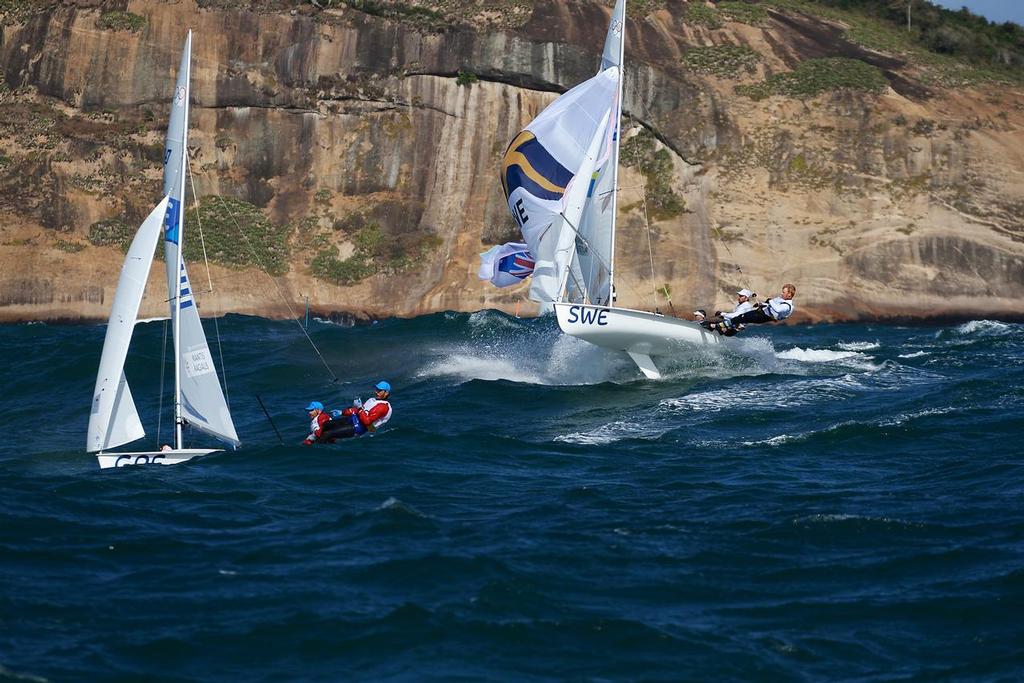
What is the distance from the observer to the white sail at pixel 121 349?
18953 mm

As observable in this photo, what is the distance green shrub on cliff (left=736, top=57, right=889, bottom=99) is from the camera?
156 feet

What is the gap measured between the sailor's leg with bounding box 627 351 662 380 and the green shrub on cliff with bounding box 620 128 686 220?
18411 millimetres

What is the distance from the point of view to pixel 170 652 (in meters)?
12.3

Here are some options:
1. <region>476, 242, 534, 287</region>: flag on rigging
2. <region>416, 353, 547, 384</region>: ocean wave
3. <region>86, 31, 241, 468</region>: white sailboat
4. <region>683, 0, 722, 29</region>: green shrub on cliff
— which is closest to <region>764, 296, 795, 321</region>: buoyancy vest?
<region>416, 353, 547, 384</region>: ocean wave

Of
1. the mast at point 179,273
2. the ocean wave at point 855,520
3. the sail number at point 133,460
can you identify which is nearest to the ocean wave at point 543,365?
the mast at point 179,273

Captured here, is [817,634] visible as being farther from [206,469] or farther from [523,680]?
→ [206,469]

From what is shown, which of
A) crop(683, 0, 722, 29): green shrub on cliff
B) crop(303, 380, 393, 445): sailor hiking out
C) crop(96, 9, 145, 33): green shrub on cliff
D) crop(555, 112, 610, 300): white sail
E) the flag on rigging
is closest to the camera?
crop(303, 380, 393, 445): sailor hiking out

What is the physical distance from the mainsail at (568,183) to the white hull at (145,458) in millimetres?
8846

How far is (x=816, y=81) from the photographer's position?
47906mm

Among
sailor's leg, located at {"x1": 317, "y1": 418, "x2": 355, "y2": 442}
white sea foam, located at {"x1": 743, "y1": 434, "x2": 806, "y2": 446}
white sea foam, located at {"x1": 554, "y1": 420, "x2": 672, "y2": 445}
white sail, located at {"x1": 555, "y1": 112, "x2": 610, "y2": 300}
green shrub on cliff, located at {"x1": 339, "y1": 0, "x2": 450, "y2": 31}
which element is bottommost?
sailor's leg, located at {"x1": 317, "y1": 418, "x2": 355, "y2": 442}

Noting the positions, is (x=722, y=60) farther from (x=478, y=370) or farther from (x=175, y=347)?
(x=175, y=347)

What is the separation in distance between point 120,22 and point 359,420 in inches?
1179

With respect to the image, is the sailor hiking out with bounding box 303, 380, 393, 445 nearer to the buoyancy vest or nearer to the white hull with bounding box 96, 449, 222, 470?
the white hull with bounding box 96, 449, 222, 470

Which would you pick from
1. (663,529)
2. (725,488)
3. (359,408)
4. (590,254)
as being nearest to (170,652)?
(663,529)
